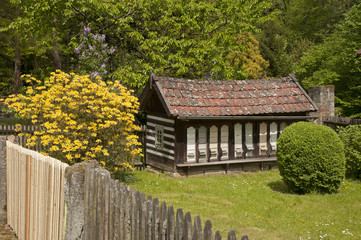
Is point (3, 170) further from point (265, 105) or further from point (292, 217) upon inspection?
point (265, 105)

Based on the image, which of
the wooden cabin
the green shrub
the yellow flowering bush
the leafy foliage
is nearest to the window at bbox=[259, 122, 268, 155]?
the wooden cabin

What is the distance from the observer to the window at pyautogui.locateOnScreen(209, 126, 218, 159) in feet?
57.8

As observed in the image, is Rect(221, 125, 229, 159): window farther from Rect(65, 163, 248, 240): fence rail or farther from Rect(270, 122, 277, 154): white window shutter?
Rect(65, 163, 248, 240): fence rail

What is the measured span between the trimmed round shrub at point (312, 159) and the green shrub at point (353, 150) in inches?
125

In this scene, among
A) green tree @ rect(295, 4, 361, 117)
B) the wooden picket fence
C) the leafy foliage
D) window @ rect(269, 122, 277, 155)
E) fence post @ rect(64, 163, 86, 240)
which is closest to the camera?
fence post @ rect(64, 163, 86, 240)

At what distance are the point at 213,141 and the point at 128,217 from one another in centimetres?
1249

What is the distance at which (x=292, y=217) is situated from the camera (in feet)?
36.9

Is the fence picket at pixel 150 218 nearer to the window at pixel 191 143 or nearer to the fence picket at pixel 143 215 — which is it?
the fence picket at pixel 143 215

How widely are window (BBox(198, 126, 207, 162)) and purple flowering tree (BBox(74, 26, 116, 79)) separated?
7.99 m

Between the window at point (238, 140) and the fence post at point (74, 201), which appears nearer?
the fence post at point (74, 201)

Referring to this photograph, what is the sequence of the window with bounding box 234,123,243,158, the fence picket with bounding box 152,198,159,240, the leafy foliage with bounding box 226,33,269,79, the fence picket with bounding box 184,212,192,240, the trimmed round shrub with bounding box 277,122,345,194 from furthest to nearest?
the leafy foliage with bounding box 226,33,269,79 < the window with bounding box 234,123,243,158 < the trimmed round shrub with bounding box 277,122,345,194 < the fence picket with bounding box 152,198,159,240 < the fence picket with bounding box 184,212,192,240

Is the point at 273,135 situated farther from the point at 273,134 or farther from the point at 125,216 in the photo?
the point at 125,216

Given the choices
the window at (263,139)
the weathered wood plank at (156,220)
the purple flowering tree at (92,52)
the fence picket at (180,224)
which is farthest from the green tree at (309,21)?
the fence picket at (180,224)

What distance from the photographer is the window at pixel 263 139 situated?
18737 millimetres
